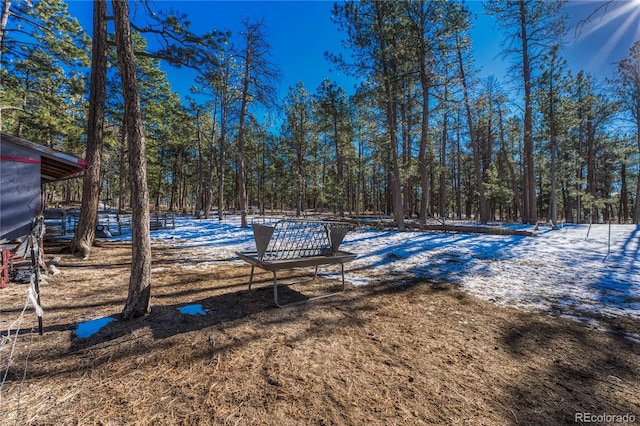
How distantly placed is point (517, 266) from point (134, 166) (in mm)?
8010

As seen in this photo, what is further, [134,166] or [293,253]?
[293,253]

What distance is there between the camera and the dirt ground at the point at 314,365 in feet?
6.02

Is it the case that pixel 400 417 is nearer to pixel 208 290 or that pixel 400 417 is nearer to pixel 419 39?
pixel 208 290

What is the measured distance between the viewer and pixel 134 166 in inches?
126

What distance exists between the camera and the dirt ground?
183 centimetres

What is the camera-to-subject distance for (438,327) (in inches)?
128

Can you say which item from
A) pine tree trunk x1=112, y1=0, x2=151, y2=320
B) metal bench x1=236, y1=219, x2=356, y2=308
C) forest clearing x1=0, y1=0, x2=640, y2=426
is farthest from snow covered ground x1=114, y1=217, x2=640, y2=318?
pine tree trunk x1=112, y1=0, x2=151, y2=320

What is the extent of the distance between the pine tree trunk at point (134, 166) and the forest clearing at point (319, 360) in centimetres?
39

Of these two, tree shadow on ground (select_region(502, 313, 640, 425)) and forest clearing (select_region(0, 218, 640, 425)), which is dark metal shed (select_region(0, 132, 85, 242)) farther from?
tree shadow on ground (select_region(502, 313, 640, 425))

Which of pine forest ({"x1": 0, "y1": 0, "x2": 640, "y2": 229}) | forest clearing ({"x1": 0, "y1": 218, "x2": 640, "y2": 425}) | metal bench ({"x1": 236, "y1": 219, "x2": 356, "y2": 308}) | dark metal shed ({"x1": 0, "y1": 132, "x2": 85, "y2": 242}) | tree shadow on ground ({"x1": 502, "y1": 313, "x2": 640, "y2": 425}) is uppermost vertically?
pine forest ({"x1": 0, "y1": 0, "x2": 640, "y2": 229})

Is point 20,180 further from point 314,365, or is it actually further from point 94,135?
point 314,365

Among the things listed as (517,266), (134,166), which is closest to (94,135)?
(134,166)

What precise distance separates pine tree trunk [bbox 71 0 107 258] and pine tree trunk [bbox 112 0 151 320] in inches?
221

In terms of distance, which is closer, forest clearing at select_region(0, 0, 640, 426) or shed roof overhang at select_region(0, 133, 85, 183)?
forest clearing at select_region(0, 0, 640, 426)
